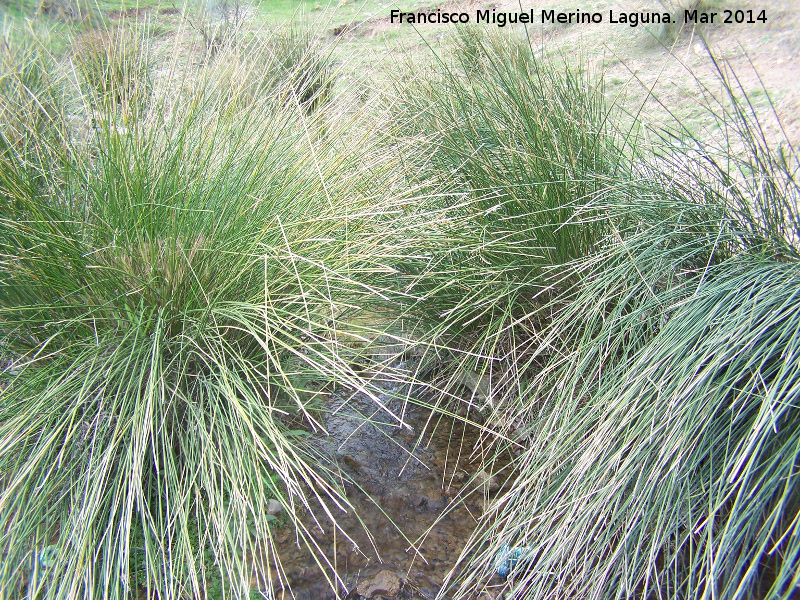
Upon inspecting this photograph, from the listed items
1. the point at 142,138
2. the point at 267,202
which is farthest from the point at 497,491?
the point at 142,138

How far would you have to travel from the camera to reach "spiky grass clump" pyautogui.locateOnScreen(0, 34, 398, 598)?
1.14 meters

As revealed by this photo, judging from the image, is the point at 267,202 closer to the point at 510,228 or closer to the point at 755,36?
the point at 510,228

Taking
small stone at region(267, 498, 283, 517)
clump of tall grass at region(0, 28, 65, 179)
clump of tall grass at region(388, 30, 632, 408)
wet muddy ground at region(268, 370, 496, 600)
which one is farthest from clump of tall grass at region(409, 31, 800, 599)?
clump of tall grass at region(0, 28, 65, 179)

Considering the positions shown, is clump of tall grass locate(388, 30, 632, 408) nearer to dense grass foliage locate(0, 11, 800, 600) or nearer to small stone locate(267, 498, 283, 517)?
dense grass foliage locate(0, 11, 800, 600)

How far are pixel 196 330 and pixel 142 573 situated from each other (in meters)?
0.55

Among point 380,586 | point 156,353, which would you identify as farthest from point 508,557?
point 156,353

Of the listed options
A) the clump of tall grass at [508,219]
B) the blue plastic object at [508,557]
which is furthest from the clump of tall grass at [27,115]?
the blue plastic object at [508,557]

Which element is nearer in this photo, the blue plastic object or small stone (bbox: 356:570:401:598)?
the blue plastic object

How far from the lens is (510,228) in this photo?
1.76 m

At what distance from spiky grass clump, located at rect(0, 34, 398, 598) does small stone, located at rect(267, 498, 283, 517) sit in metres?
0.06

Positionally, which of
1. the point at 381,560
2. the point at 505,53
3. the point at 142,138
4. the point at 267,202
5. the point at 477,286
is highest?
the point at 505,53

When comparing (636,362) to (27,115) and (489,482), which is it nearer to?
(489,482)

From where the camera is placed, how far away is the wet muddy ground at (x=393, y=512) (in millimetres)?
1445

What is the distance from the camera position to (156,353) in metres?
1.22
